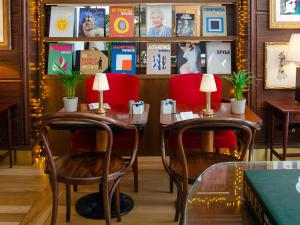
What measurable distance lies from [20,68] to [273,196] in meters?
3.50

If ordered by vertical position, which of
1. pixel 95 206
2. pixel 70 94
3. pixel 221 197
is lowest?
pixel 95 206

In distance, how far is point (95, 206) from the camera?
123 inches

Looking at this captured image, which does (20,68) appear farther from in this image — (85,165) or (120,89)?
(85,165)

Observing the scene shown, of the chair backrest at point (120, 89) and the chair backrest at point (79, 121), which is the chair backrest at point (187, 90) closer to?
the chair backrest at point (120, 89)

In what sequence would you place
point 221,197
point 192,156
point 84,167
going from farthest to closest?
point 192,156 < point 84,167 < point 221,197

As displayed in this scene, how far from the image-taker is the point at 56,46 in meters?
4.44

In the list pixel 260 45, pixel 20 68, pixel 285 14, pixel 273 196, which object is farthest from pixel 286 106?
pixel 273 196

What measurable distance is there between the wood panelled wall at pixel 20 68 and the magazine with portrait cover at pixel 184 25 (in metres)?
1.44

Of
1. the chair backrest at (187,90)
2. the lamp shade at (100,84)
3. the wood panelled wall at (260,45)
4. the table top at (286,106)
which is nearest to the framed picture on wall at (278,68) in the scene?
the wood panelled wall at (260,45)

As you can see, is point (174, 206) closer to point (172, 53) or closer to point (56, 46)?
point (172, 53)

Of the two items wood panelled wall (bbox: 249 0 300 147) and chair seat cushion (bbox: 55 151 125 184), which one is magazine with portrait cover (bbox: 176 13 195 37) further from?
chair seat cushion (bbox: 55 151 125 184)

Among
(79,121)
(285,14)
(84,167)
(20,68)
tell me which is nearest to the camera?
(79,121)

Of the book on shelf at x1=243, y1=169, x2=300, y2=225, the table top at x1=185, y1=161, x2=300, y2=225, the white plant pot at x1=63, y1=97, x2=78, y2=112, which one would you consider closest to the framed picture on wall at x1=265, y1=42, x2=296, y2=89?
the white plant pot at x1=63, y1=97, x2=78, y2=112

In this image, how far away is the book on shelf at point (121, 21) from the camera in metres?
4.38
